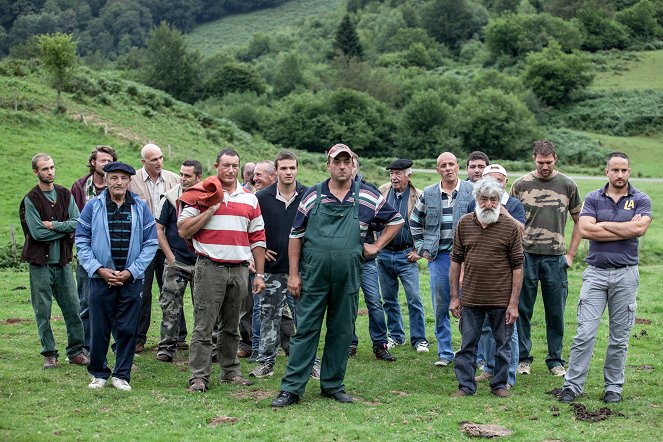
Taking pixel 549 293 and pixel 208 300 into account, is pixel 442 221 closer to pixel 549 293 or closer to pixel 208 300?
pixel 549 293

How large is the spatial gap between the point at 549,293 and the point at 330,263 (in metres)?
3.35

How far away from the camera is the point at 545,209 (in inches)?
414

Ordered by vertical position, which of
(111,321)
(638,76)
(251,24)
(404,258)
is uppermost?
(251,24)

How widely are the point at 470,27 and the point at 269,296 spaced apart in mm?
133047

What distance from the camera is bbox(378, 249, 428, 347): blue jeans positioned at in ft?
39.6

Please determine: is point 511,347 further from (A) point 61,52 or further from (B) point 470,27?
(B) point 470,27

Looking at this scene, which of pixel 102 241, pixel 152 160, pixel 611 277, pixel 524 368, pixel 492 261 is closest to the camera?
pixel 611 277

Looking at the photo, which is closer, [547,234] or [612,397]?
[612,397]

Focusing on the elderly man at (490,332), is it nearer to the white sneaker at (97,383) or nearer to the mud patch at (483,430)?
the mud patch at (483,430)

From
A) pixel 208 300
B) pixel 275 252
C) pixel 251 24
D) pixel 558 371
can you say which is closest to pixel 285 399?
pixel 208 300

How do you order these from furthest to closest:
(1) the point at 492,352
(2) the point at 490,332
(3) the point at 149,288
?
(3) the point at 149,288, (2) the point at 490,332, (1) the point at 492,352

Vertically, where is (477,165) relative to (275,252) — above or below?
above

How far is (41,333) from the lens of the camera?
34.7 ft

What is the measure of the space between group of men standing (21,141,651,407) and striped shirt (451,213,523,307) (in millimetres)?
16
